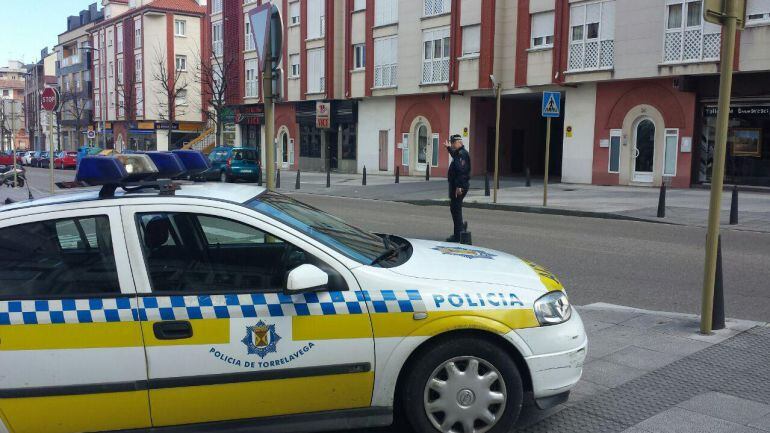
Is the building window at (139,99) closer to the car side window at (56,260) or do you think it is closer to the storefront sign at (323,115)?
the storefront sign at (323,115)

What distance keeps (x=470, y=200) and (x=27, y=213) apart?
17.4m

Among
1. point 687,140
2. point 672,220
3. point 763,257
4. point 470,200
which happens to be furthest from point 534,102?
point 763,257

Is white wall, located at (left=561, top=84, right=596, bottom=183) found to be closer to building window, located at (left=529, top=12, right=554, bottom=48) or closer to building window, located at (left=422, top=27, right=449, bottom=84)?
building window, located at (left=529, top=12, right=554, bottom=48)

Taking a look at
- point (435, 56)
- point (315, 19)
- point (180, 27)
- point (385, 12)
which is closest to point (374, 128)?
point (435, 56)

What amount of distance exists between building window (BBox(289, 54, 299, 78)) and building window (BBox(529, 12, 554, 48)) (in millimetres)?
17755

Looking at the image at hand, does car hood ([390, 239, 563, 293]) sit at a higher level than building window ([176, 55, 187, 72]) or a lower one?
lower

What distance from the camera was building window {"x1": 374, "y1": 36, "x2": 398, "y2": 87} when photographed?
116ft

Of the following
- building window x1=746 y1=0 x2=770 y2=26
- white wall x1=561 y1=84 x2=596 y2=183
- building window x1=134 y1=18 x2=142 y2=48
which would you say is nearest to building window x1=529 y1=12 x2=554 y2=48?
white wall x1=561 y1=84 x2=596 y2=183

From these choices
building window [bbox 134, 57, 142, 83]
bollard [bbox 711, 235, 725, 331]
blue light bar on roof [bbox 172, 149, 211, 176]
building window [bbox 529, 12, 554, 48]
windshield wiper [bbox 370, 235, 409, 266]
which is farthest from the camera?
building window [bbox 134, 57, 142, 83]

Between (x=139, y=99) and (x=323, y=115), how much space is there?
109ft

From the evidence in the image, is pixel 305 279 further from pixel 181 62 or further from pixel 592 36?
pixel 181 62

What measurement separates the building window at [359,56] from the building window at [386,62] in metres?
1.47

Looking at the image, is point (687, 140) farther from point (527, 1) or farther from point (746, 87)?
point (527, 1)

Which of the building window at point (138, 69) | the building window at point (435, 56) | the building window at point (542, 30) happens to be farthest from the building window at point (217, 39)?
the building window at point (542, 30)
